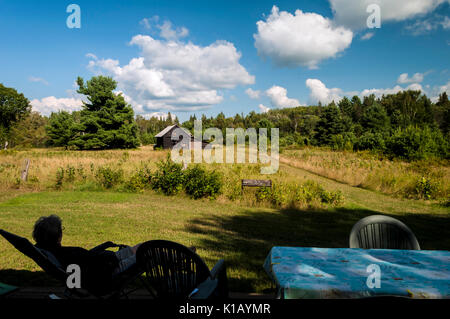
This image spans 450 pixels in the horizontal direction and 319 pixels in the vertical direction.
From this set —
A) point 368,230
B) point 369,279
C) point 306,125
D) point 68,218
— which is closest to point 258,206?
point 68,218

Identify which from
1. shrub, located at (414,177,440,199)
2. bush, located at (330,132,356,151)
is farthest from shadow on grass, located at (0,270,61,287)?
bush, located at (330,132,356,151)

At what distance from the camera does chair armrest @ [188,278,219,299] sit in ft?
6.67

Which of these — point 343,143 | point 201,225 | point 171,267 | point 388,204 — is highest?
point 343,143

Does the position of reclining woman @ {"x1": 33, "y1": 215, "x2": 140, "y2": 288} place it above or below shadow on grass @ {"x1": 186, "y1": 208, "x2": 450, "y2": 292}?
above

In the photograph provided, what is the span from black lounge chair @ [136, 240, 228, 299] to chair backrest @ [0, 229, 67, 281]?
2.52ft

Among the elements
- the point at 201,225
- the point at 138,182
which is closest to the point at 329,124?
the point at 138,182

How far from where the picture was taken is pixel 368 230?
293 centimetres

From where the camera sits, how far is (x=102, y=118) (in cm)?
4184

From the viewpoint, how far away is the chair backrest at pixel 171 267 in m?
2.11

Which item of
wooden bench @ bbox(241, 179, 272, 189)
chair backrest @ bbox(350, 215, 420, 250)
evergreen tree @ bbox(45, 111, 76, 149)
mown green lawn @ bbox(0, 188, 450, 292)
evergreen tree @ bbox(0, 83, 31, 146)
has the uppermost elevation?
evergreen tree @ bbox(0, 83, 31, 146)

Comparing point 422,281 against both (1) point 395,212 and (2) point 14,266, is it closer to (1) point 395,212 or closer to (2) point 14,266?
(2) point 14,266

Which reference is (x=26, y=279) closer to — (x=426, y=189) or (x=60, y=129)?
(x=426, y=189)

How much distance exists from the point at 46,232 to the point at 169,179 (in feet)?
26.4

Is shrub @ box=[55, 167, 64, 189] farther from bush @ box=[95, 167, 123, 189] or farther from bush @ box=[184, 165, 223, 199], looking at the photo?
bush @ box=[184, 165, 223, 199]
